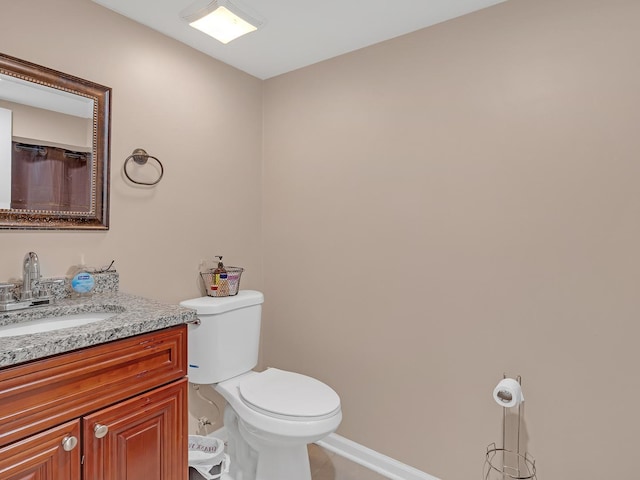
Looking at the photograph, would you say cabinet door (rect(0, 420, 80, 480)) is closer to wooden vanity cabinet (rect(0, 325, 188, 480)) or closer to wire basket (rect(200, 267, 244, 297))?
wooden vanity cabinet (rect(0, 325, 188, 480))

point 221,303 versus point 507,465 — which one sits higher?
point 221,303

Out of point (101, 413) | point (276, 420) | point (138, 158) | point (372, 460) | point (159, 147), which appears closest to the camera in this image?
point (101, 413)

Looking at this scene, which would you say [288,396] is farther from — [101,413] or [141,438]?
[101,413]

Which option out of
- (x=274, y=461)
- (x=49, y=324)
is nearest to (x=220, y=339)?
(x=274, y=461)

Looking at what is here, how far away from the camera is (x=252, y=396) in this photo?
5.53 feet

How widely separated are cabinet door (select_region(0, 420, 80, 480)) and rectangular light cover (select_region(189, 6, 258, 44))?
156cm

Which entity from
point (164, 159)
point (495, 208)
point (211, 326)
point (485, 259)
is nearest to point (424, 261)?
point (485, 259)

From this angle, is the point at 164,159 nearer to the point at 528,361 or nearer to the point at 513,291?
the point at 513,291

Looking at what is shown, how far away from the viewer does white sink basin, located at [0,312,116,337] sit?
1.28m

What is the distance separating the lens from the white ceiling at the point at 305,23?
165 cm

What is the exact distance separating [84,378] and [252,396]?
29.8 inches

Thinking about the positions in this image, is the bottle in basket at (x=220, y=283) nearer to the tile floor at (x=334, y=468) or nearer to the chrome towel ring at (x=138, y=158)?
the chrome towel ring at (x=138, y=158)

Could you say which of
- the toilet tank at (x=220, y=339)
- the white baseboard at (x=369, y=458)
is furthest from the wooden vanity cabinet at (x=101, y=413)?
the white baseboard at (x=369, y=458)

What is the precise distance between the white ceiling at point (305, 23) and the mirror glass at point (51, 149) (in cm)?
44
